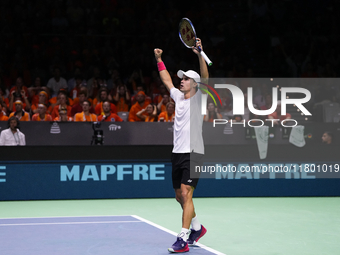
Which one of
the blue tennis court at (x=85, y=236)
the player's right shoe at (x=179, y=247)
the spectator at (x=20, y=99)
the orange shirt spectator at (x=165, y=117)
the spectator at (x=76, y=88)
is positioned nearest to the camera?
the player's right shoe at (x=179, y=247)

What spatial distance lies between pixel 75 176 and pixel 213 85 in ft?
15.5

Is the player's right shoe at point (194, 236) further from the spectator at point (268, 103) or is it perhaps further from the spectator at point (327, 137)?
the spectator at point (268, 103)

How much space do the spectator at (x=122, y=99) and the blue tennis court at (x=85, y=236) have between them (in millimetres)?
5086

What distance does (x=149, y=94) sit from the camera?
→ 13.5 meters

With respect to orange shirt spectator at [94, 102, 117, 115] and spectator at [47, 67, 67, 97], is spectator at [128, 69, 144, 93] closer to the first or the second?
spectator at [47, 67, 67, 97]

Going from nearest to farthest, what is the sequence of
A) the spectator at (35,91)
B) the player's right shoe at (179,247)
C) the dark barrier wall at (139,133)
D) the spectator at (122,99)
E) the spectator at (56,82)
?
the player's right shoe at (179,247)
the dark barrier wall at (139,133)
the spectator at (122,99)
the spectator at (35,91)
the spectator at (56,82)

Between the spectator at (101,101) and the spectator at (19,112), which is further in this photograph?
the spectator at (101,101)

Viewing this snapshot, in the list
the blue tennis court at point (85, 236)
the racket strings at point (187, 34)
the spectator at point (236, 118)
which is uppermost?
the racket strings at point (187, 34)

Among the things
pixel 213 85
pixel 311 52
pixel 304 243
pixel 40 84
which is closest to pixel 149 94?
pixel 213 85

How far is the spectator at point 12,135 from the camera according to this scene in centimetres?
980

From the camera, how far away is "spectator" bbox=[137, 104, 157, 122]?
1109cm

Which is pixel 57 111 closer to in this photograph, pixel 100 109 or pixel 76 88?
pixel 100 109

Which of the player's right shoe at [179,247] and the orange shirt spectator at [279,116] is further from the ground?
the orange shirt spectator at [279,116]

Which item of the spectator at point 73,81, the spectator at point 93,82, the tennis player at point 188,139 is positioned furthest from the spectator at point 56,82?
the tennis player at point 188,139
